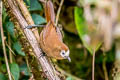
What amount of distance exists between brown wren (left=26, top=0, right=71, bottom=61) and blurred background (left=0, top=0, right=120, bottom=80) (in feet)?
0.54

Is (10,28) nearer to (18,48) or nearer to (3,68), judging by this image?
(18,48)

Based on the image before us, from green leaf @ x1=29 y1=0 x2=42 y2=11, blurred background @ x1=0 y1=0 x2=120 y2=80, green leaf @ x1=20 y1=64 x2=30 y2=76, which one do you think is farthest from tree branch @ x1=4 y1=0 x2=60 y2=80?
green leaf @ x1=20 y1=64 x2=30 y2=76

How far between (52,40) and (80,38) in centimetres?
89

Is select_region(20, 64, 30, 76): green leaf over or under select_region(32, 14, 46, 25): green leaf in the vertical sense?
under

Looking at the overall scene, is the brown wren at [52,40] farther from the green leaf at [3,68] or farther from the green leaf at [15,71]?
the green leaf at [3,68]

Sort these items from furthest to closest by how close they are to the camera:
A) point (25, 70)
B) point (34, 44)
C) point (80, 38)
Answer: point (80, 38), point (25, 70), point (34, 44)

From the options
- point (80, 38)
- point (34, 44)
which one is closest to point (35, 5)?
point (34, 44)

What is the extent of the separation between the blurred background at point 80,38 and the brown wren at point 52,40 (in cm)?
16

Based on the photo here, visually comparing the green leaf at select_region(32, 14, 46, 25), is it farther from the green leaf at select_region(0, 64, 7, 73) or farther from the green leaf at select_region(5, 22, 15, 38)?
the green leaf at select_region(0, 64, 7, 73)

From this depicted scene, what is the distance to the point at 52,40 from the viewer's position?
2.35 meters

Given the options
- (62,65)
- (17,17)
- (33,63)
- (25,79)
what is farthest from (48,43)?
(62,65)

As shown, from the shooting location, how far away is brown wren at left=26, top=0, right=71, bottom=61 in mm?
2265

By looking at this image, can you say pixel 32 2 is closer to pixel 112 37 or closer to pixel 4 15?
pixel 4 15

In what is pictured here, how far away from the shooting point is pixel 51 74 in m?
1.89
